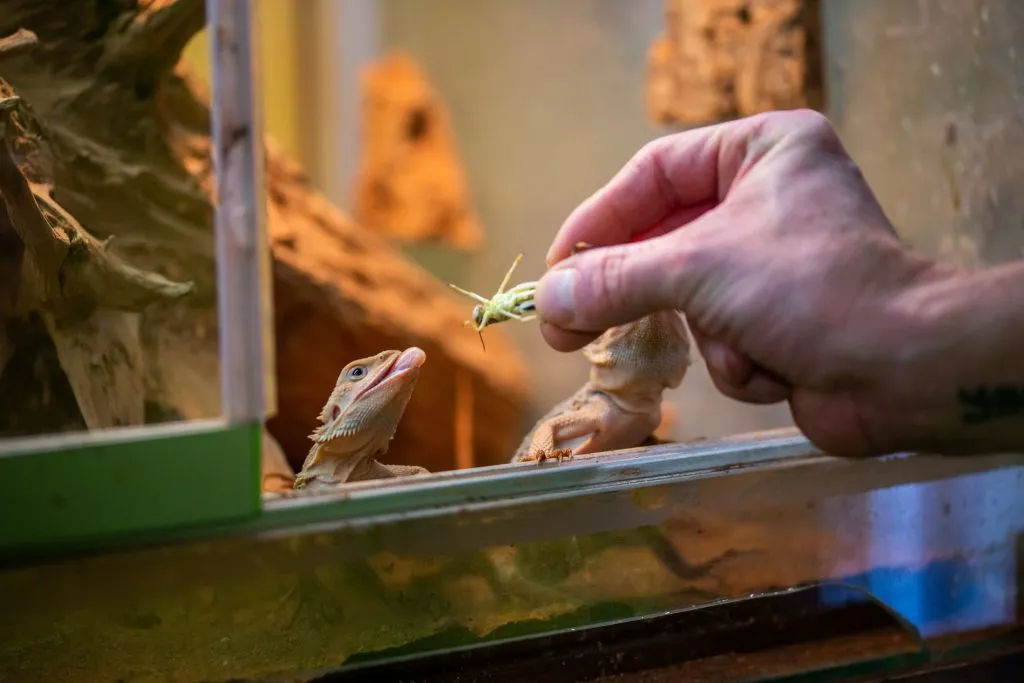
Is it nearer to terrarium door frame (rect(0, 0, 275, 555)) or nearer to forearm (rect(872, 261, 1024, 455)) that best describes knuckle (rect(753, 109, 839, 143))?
forearm (rect(872, 261, 1024, 455))

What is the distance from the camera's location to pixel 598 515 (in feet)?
5.55

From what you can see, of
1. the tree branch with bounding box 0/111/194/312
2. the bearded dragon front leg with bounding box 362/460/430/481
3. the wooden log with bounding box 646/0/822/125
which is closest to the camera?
the tree branch with bounding box 0/111/194/312

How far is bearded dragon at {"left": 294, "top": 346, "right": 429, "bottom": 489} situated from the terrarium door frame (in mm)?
789

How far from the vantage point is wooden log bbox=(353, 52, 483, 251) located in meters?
7.66

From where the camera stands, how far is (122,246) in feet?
8.28

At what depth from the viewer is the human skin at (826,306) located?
133 cm

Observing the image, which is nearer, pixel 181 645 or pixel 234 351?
pixel 234 351

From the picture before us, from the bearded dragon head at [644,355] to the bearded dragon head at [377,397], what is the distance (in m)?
0.55

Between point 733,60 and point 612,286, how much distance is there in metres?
2.85

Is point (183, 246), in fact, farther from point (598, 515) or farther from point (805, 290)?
point (805, 290)

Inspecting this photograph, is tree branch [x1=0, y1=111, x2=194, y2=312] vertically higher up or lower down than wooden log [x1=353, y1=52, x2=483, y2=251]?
lower down

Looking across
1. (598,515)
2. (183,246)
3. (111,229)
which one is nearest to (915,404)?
(598,515)

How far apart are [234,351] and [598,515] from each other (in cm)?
78

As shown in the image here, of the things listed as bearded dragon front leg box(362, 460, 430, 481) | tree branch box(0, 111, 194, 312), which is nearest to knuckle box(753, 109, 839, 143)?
bearded dragon front leg box(362, 460, 430, 481)
